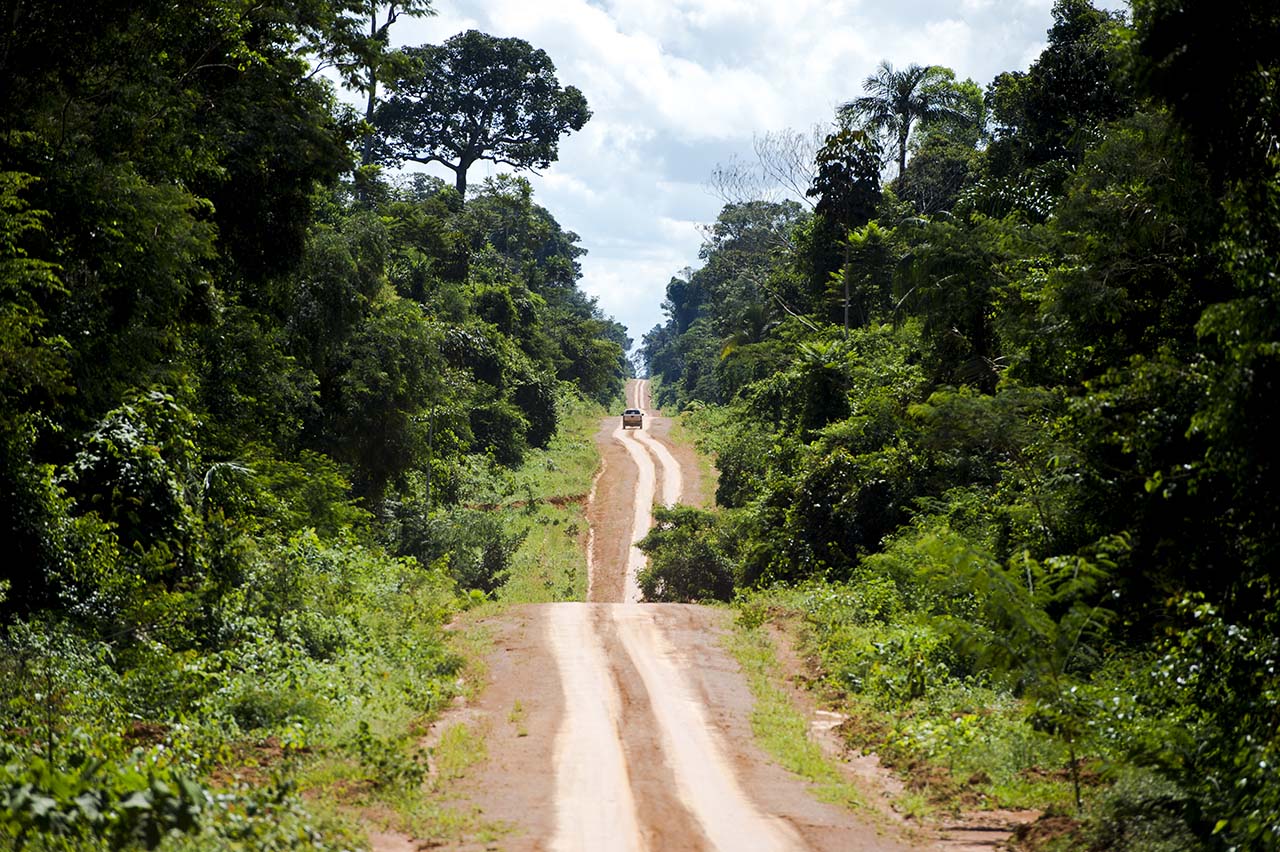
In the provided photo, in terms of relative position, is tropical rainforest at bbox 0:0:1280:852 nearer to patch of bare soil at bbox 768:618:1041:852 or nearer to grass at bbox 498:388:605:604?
patch of bare soil at bbox 768:618:1041:852

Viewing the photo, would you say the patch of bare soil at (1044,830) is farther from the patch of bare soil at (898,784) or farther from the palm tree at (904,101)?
the palm tree at (904,101)

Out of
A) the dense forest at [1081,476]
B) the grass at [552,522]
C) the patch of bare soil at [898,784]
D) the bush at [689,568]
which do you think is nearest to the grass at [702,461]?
the grass at [552,522]

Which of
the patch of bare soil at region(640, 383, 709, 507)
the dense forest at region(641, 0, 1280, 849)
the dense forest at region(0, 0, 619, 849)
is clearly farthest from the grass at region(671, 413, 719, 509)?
the dense forest at region(0, 0, 619, 849)

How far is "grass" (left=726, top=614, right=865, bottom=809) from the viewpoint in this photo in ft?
40.2

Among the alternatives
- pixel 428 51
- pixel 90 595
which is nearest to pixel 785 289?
pixel 428 51

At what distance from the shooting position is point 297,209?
77.9 ft

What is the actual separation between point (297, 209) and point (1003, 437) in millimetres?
15277

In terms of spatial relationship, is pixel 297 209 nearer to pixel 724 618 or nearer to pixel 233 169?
pixel 233 169

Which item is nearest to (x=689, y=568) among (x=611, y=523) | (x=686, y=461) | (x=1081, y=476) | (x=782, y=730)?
(x=611, y=523)

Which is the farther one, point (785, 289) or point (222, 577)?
point (785, 289)

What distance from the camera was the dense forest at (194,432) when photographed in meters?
10.9

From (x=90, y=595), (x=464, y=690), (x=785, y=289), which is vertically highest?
(x=785, y=289)

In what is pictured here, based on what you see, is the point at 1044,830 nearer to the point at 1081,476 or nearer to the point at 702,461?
the point at 1081,476

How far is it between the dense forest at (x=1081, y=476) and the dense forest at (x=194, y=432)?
678 cm
